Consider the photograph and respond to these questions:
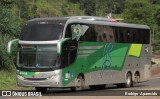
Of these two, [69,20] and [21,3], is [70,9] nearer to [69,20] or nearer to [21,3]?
[21,3]

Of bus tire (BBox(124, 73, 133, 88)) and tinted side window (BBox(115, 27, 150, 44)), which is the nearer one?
tinted side window (BBox(115, 27, 150, 44))

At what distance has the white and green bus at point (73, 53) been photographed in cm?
2272

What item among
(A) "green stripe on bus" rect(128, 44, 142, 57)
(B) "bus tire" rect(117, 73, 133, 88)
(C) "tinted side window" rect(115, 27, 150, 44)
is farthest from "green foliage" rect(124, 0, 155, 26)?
(B) "bus tire" rect(117, 73, 133, 88)

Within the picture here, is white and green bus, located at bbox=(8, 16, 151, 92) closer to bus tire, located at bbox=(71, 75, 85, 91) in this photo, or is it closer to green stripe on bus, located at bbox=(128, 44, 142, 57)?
bus tire, located at bbox=(71, 75, 85, 91)

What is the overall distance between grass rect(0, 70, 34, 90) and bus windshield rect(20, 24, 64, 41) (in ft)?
13.3

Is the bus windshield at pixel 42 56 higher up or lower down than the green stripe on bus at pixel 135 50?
higher up

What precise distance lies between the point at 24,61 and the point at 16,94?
2919 mm

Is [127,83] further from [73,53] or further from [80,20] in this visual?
[73,53]

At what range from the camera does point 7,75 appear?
3005cm

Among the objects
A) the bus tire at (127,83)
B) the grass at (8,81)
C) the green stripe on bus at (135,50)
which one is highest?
the green stripe on bus at (135,50)

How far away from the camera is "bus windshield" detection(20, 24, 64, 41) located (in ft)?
74.7

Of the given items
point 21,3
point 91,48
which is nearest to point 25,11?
point 21,3

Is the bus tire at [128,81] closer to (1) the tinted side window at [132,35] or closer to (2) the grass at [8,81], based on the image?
(1) the tinted side window at [132,35]

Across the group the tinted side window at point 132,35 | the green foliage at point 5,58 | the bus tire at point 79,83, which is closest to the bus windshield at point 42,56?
the bus tire at point 79,83
